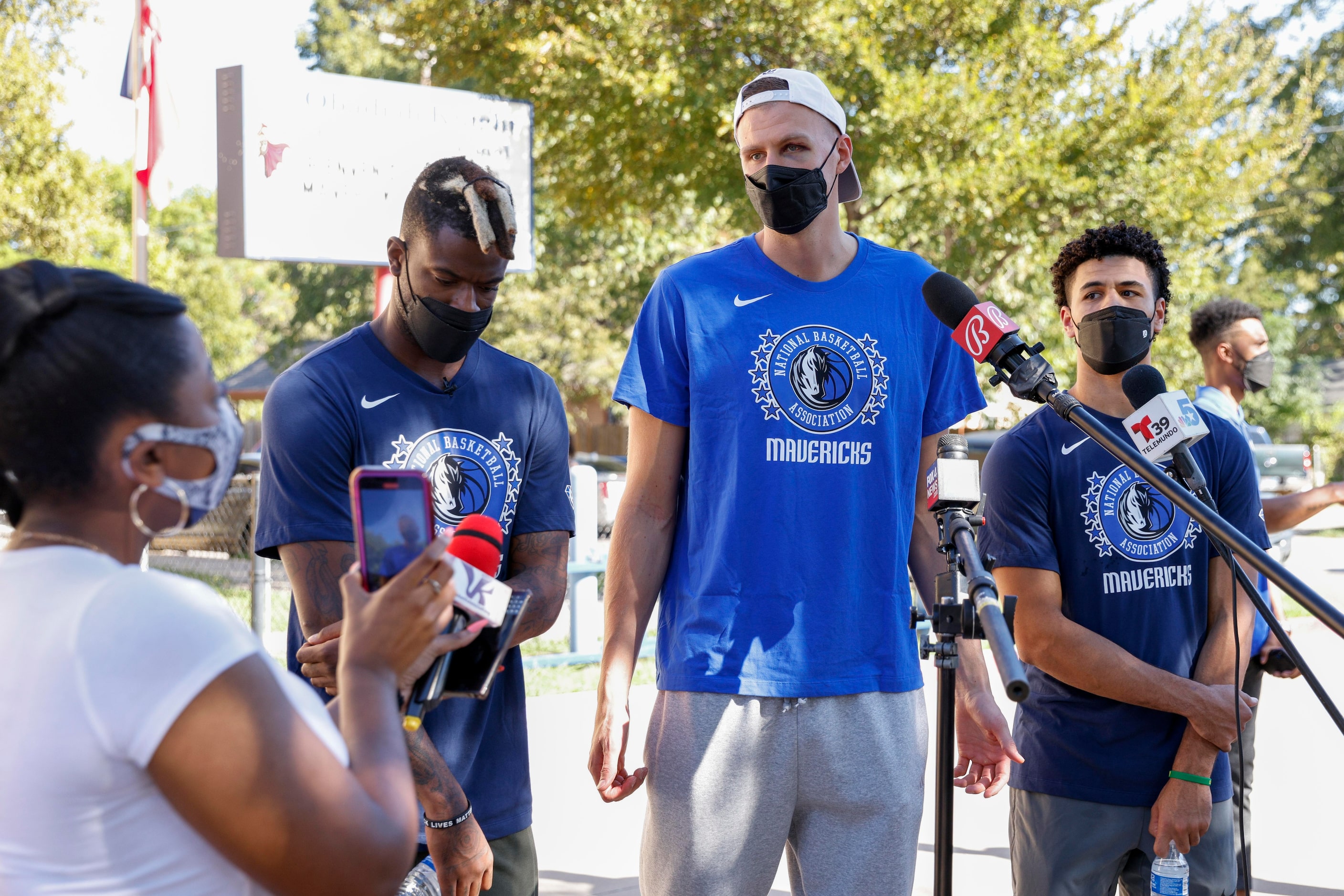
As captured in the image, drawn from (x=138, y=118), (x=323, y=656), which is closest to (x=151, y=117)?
(x=138, y=118)

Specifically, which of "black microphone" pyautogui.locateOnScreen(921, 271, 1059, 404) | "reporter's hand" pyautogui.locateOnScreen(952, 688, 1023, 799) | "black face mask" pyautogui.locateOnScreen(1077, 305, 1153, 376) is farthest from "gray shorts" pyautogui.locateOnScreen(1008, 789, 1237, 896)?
"black microphone" pyautogui.locateOnScreen(921, 271, 1059, 404)

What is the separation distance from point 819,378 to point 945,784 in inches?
38.4

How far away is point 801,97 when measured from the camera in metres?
2.94

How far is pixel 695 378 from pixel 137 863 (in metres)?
1.67

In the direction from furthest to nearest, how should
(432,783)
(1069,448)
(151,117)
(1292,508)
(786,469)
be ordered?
(151,117)
(1292,508)
(1069,448)
(786,469)
(432,783)

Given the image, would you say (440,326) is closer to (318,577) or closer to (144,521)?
(318,577)

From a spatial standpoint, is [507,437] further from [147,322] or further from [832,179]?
[147,322]

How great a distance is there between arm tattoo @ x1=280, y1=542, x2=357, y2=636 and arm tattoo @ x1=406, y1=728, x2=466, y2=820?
313 millimetres

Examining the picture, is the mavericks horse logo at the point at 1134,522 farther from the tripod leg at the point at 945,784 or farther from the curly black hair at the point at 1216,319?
the curly black hair at the point at 1216,319

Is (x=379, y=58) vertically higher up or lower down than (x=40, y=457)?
higher up

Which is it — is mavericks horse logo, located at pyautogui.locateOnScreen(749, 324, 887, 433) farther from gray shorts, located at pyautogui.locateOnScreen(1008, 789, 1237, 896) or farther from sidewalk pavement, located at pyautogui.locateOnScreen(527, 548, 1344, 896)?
sidewalk pavement, located at pyautogui.locateOnScreen(527, 548, 1344, 896)

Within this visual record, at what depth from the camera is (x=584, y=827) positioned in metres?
6.00

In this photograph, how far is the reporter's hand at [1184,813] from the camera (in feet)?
9.99

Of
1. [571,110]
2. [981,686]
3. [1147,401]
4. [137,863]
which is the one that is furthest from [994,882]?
[571,110]
